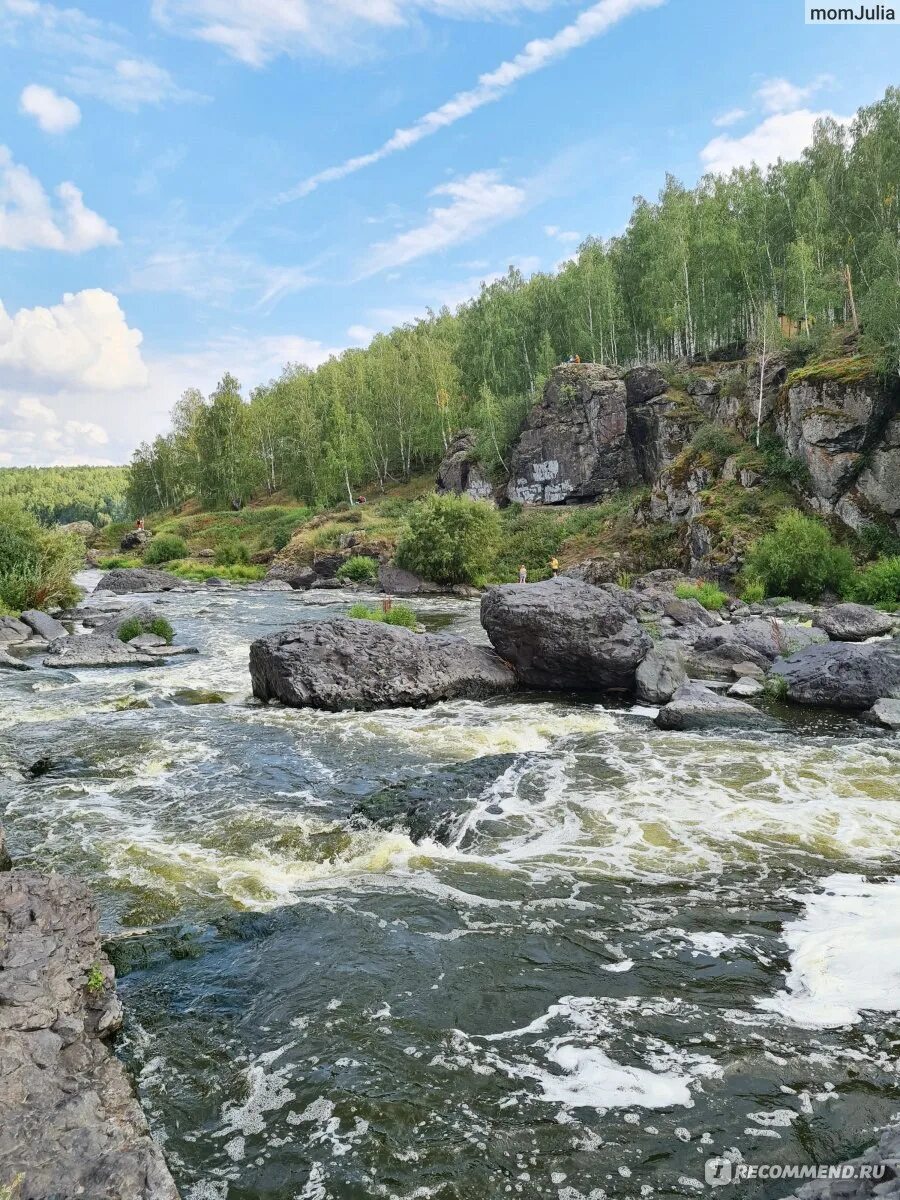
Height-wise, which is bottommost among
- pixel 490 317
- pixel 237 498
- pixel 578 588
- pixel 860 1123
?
pixel 860 1123

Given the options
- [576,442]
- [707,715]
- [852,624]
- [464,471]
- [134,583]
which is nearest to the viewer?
[707,715]

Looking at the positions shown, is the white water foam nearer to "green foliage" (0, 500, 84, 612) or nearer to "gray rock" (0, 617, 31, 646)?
"gray rock" (0, 617, 31, 646)

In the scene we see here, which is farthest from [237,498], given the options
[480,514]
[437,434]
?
[480,514]

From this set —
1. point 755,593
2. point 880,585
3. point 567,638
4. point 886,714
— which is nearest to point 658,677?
point 567,638

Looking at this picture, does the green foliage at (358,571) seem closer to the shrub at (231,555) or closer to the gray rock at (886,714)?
the shrub at (231,555)

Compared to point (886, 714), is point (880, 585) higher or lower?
higher

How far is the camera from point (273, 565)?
64.1 metres

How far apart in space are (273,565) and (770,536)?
4226cm

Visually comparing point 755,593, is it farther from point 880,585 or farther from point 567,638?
point 567,638

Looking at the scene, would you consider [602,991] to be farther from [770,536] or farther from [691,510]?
[691,510]

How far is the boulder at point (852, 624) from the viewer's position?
23609 millimetres

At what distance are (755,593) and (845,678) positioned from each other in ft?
62.6

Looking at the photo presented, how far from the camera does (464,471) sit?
77.6 m

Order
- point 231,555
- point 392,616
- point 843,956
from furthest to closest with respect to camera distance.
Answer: point 231,555 < point 392,616 < point 843,956
